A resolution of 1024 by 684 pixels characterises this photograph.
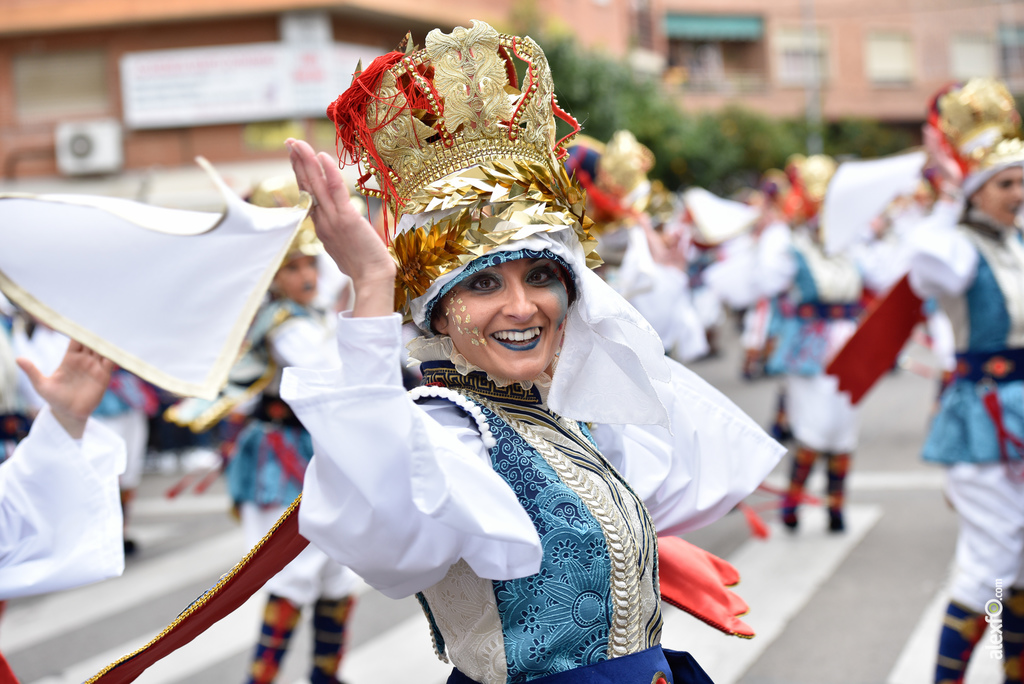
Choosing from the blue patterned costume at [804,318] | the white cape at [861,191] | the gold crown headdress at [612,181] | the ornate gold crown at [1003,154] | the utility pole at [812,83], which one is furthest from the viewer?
the utility pole at [812,83]

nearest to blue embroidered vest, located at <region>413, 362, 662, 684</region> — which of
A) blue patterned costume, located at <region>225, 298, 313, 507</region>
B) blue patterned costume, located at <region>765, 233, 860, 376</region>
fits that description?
blue patterned costume, located at <region>225, 298, 313, 507</region>

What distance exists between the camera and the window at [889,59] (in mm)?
35969

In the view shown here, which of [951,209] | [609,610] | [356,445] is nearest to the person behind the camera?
[356,445]

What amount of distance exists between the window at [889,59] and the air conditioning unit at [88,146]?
27474 mm

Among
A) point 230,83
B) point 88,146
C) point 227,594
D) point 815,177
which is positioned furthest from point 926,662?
point 88,146

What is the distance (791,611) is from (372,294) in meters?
4.10

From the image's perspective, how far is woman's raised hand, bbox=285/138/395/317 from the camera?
1604mm

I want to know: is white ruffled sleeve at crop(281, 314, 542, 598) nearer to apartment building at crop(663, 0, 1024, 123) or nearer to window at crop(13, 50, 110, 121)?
window at crop(13, 50, 110, 121)

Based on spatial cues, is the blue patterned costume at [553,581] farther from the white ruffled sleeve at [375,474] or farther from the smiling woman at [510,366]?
the white ruffled sleeve at [375,474]

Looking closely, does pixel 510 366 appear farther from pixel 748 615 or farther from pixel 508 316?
pixel 748 615

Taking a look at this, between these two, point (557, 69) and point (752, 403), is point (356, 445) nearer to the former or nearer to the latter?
point (752, 403)

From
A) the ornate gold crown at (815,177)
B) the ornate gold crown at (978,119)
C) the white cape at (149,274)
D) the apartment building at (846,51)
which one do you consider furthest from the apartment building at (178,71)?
the apartment building at (846,51)

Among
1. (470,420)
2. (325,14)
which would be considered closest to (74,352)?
(470,420)

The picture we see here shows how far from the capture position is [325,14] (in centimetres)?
1697
